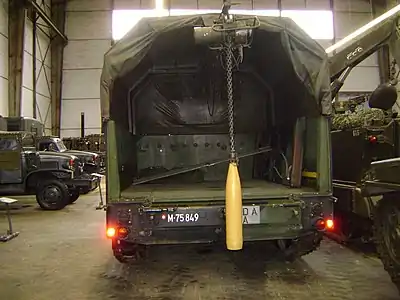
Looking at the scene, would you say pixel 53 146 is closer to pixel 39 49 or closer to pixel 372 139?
pixel 39 49

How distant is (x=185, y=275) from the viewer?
15.2ft

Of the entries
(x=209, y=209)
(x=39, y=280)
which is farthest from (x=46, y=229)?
(x=209, y=209)

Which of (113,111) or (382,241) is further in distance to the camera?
(113,111)

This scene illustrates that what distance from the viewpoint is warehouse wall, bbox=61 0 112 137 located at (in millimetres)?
20469

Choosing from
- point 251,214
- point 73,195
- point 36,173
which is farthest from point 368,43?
point 73,195

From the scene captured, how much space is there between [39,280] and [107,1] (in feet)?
59.4

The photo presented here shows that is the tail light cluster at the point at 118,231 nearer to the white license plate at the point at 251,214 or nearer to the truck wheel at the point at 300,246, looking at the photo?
the white license plate at the point at 251,214

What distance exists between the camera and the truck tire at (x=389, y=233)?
3826mm

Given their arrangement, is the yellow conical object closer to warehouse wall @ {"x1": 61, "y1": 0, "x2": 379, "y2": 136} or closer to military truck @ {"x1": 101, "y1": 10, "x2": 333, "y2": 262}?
military truck @ {"x1": 101, "y1": 10, "x2": 333, "y2": 262}

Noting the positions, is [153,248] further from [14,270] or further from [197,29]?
[197,29]

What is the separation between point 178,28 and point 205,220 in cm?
179

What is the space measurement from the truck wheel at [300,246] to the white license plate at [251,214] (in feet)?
1.91

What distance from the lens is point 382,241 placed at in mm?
4074

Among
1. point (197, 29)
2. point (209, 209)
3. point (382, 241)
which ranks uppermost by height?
point (197, 29)
